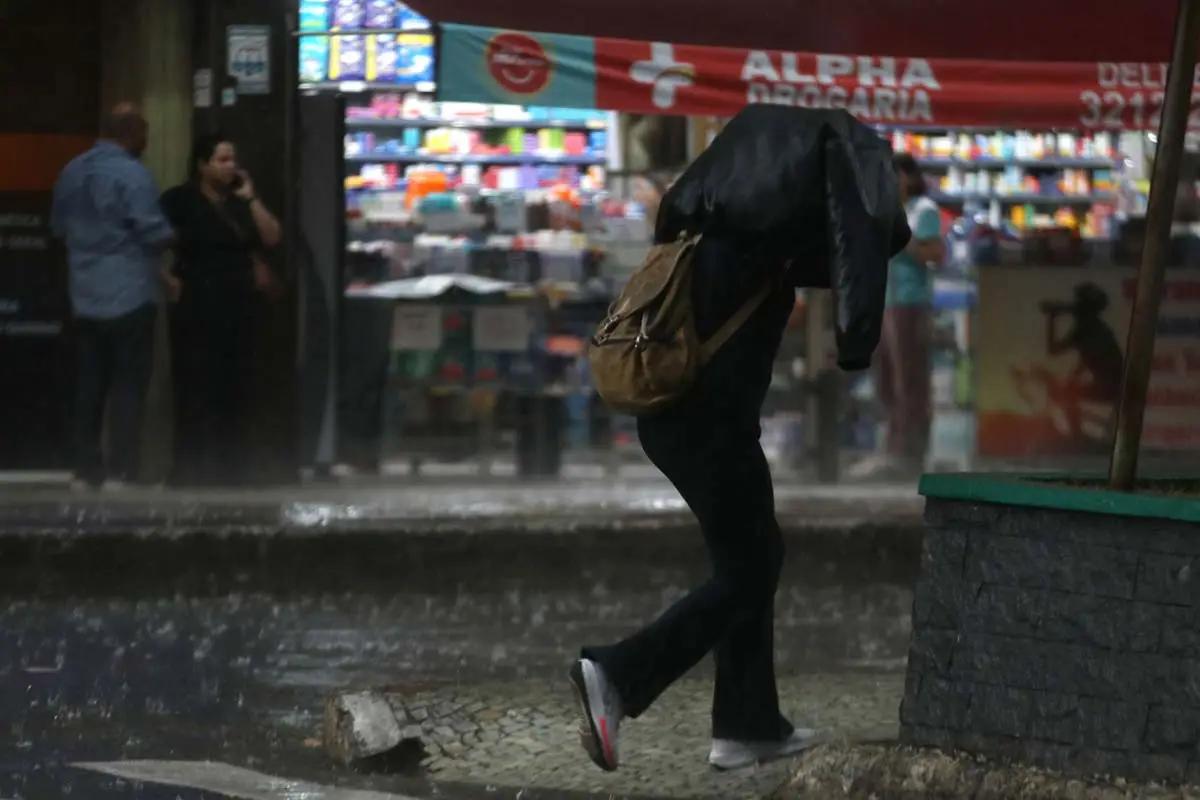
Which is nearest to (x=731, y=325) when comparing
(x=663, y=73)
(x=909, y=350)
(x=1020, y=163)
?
(x=663, y=73)

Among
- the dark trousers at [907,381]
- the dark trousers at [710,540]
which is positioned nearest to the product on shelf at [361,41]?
the dark trousers at [907,381]

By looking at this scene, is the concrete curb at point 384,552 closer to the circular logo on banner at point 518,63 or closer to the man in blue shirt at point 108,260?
the man in blue shirt at point 108,260

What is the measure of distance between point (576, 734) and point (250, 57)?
698 centimetres

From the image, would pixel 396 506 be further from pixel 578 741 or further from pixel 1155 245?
pixel 1155 245

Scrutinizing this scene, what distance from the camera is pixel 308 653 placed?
8055 mm

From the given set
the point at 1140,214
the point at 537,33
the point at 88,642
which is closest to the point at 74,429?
the point at 537,33

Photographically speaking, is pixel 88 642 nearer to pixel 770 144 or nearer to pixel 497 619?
pixel 497 619

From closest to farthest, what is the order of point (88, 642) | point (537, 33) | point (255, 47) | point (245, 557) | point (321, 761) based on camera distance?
1. point (321, 761)
2. point (88, 642)
3. point (245, 557)
4. point (537, 33)
5. point (255, 47)

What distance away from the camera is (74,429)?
1205cm

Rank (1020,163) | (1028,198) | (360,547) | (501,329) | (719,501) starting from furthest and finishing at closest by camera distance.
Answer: (1020,163) → (1028,198) → (501,329) → (360,547) → (719,501)

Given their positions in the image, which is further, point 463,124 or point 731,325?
point 463,124

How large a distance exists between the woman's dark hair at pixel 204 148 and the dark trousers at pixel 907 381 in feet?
12.5

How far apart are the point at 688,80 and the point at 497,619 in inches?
155

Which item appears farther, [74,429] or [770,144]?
[74,429]
